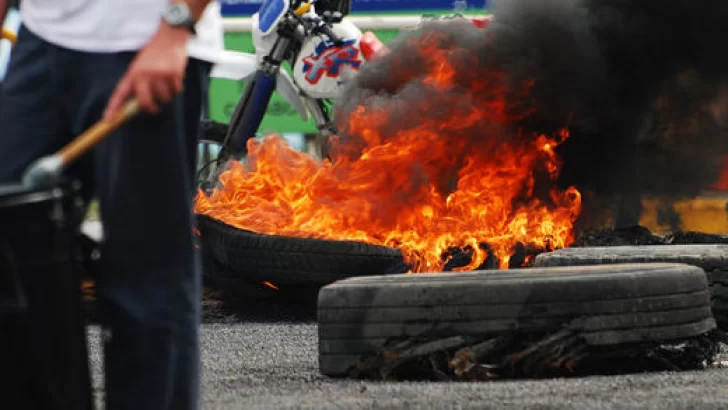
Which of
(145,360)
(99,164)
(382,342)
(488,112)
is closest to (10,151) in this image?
(99,164)

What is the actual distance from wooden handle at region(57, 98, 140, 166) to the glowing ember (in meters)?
4.61

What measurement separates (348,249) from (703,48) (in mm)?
3132

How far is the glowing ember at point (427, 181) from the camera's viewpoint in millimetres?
7477

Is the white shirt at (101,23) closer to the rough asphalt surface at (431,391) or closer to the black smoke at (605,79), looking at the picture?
the rough asphalt surface at (431,391)

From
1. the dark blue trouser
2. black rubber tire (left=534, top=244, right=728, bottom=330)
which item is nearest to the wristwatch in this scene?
the dark blue trouser

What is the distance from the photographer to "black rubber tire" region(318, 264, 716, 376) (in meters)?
4.61

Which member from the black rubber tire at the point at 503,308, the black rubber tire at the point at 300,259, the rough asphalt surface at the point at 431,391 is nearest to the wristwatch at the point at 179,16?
the rough asphalt surface at the point at 431,391

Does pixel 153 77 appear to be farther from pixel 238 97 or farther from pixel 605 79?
pixel 238 97

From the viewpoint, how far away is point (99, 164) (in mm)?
2732

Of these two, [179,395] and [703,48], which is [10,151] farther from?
[703,48]

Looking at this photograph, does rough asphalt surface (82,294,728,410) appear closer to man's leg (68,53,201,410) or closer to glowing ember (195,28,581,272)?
man's leg (68,53,201,410)

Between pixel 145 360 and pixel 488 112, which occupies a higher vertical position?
pixel 145 360

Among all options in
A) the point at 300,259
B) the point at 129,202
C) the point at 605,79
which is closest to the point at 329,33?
the point at 605,79

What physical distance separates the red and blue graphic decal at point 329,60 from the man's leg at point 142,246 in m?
6.62
